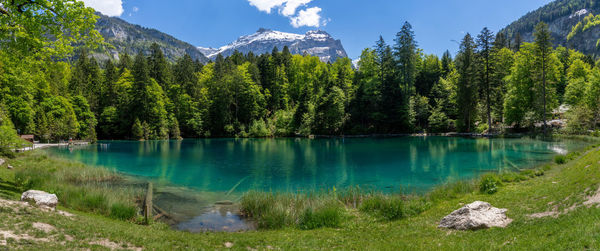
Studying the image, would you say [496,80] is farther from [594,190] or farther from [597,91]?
[594,190]

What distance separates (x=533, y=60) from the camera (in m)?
47.9

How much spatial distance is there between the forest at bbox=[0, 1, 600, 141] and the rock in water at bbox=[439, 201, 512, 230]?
140ft

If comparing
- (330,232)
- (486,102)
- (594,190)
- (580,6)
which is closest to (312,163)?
(330,232)

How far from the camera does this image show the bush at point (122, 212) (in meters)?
12.0

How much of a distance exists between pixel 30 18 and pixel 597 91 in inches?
2357

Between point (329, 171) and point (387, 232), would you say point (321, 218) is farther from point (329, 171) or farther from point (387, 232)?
point (329, 171)

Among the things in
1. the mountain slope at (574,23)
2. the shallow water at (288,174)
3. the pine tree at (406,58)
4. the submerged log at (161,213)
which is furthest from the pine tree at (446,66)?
the mountain slope at (574,23)

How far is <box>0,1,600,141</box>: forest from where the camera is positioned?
1930 inches

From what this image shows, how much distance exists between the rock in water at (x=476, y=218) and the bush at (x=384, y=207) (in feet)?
7.45

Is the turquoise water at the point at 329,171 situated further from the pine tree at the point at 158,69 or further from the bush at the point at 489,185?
the pine tree at the point at 158,69

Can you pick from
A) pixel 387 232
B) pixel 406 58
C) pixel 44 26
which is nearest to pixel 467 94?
pixel 406 58

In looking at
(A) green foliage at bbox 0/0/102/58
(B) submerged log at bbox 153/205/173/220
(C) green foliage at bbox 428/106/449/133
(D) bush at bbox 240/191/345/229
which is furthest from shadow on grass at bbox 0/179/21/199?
(C) green foliage at bbox 428/106/449/133

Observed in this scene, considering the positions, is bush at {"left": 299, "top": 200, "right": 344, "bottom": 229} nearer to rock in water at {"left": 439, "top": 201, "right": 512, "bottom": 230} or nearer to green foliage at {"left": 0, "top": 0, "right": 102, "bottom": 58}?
rock in water at {"left": 439, "top": 201, "right": 512, "bottom": 230}

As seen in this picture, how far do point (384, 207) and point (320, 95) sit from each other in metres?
58.9
